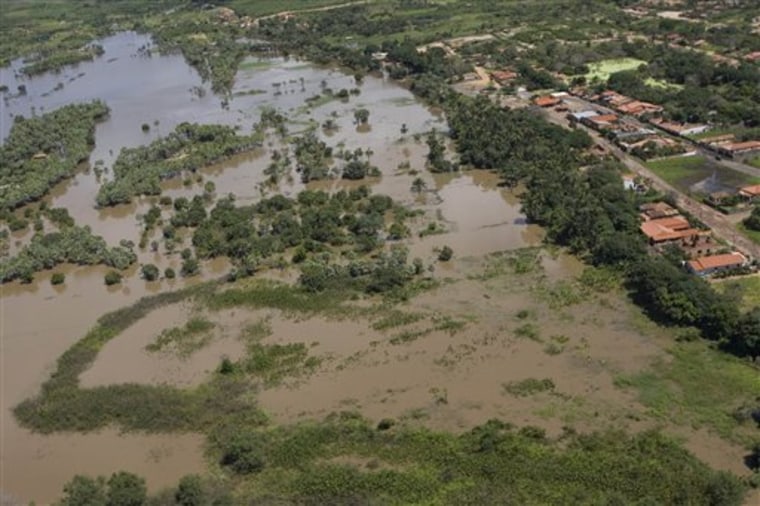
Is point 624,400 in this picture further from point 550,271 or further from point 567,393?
point 550,271

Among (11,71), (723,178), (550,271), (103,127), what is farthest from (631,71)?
(11,71)

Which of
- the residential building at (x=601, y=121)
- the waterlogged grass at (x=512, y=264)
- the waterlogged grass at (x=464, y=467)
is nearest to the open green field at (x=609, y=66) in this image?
the residential building at (x=601, y=121)

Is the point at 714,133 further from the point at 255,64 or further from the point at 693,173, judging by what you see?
the point at 255,64

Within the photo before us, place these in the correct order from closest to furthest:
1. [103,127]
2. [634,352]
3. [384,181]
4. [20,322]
Answer: [634,352] < [20,322] < [384,181] < [103,127]

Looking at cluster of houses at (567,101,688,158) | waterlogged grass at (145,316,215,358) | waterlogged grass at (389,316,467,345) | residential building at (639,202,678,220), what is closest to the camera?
waterlogged grass at (389,316,467,345)

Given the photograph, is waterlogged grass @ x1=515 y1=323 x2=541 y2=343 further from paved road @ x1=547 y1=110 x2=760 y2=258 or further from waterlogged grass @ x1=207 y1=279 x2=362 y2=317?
paved road @ x1=547 y1=110 x2=760 y2=258

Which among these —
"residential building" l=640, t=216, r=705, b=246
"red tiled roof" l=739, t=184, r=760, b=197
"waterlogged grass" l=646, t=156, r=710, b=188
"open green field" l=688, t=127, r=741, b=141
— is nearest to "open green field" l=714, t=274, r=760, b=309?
"residential building" l=640, t=216, r=705, b=246

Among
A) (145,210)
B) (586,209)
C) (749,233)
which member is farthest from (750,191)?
(145,210)

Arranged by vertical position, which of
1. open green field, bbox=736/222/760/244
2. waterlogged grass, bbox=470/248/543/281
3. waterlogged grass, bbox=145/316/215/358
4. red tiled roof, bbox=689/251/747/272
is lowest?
open green field, bbox=736/222/760/244
